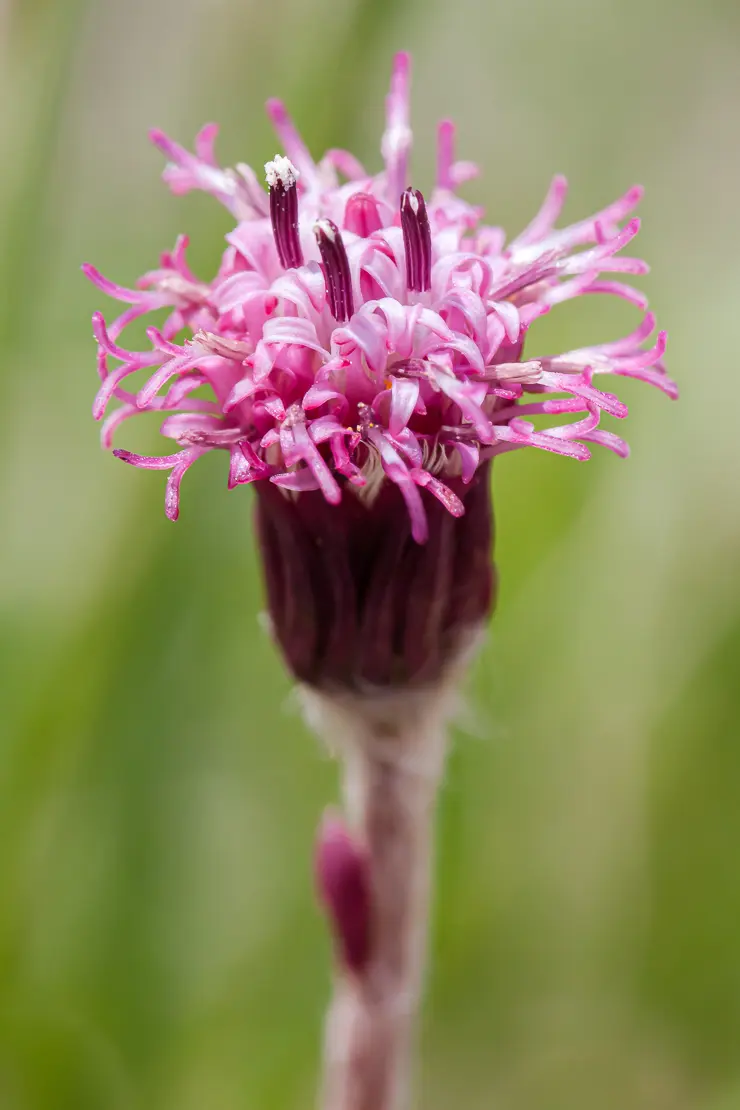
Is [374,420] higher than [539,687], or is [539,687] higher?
[374,420]

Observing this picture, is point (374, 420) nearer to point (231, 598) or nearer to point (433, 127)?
point (231, 598)

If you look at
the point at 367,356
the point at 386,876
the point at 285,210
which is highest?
the point at 285,210

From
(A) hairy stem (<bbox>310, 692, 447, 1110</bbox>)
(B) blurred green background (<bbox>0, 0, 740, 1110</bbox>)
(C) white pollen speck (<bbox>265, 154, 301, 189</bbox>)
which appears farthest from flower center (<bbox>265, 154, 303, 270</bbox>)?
(B) blurred green background (<bbox>0, 0, 740, 1110</bbox>)

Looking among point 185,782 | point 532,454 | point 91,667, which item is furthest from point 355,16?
point 185,782

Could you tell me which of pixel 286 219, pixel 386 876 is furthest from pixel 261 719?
pixel 286 219

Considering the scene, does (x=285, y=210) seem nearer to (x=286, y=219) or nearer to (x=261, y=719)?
(x=286, y=219)

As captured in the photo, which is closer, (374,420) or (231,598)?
(374,420)

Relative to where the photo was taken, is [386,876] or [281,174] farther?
[386,876]
